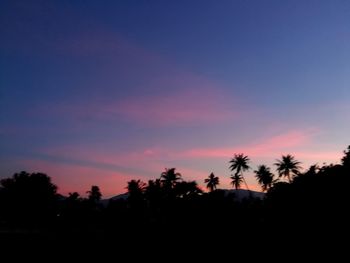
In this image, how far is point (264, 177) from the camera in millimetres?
90750

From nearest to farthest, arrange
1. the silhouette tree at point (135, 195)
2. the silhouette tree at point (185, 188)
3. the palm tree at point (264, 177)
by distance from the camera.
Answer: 1. the silhouette tree at point (185, 188)
2. the silhouette tree at point (135, 195)
3. the palm tree at point (264, 177)

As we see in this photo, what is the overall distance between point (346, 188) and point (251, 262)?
9260mm

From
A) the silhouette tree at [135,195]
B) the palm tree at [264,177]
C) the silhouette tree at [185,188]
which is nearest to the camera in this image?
the silhouette tree at [185,188]

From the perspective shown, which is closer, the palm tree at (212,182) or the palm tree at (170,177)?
the palm tree at (170,177)

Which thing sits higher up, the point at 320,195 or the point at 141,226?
the point at 320,195

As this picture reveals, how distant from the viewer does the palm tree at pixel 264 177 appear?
3558 inches

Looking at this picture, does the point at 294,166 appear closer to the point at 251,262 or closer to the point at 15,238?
the point at 251,262

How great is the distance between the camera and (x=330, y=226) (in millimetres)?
23578

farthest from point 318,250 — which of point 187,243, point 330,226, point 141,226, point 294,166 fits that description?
point 294,166

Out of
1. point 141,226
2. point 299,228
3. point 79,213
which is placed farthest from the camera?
point 79,213

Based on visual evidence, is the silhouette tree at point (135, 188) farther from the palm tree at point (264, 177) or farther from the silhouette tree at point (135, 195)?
the palm tree at point (264, 177)

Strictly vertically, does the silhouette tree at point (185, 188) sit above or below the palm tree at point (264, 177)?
below

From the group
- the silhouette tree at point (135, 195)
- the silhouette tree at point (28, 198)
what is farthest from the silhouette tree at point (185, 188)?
the silhouette tree at point (28, 198)

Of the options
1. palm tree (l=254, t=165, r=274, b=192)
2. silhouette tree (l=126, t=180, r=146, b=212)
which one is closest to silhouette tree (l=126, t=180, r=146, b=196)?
silhouette tree (l=126, t=180, r=146, b=212)
